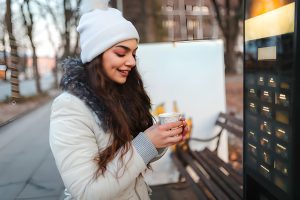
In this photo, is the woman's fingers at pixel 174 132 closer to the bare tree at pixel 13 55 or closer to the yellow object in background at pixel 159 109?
the bare tree at pixel 13 55

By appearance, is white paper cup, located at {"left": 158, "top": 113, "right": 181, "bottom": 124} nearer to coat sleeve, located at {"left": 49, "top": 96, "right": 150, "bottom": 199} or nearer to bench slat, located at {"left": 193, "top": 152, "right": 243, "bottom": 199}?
coat sleeve, located at {"left": 49, "top": 96, "right": 150, "bottom": 199}

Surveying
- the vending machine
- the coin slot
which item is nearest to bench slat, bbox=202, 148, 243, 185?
the vending machine

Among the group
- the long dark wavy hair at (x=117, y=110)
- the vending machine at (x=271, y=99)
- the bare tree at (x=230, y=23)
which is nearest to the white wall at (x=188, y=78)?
the vending machine at (x=271, y=99)

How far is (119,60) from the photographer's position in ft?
4.60

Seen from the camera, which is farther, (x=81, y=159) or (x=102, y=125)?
(x=102, y=125)

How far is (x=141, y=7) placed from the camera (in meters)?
5.70

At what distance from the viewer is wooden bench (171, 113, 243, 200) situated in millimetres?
2769

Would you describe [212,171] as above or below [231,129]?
below

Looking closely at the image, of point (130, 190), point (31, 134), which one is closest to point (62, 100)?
point (130, 190)

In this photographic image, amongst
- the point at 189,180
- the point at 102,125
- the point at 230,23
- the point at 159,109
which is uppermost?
the point at 230,23

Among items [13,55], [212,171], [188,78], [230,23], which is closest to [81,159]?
[13,55]

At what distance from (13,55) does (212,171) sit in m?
2.04

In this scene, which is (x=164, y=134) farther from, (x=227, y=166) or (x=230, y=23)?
(x=230, y=23)

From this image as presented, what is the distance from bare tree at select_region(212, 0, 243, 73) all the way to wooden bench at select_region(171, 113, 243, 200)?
303 inches
